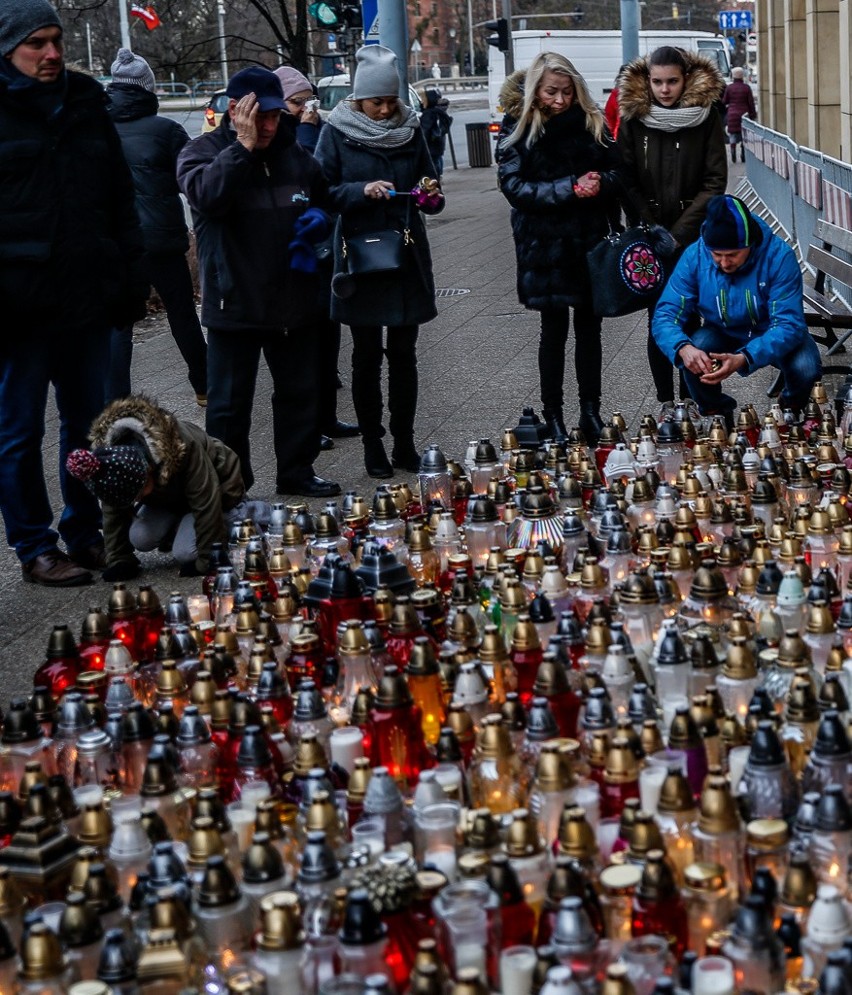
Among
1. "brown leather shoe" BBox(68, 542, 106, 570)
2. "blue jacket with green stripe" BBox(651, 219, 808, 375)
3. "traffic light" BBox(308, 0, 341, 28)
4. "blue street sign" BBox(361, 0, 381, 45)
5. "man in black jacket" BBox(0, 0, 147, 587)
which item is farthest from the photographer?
"traffic light" BBox(308, 0, 341, 28)

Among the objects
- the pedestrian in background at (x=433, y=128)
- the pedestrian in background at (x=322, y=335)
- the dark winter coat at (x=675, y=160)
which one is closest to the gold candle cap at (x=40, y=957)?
the pedestrian in background at (x=322, y=335)

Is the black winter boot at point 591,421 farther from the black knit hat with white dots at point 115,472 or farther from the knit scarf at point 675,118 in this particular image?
the black knit hat with white dots at point 115,472

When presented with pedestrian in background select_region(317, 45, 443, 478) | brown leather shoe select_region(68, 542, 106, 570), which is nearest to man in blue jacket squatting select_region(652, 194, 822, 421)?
pedestrian in background select_region(317, 45, 443, 478)

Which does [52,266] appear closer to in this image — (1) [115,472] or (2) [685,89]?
(1) [115,472]

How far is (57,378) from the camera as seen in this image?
665 centimetres

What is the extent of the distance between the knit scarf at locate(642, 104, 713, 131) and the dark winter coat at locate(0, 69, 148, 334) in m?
2.86

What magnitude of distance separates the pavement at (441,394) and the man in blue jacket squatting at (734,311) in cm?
156

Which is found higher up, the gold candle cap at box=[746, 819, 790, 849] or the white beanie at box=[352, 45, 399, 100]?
the white beanie at box=[352, 45, 399, 100]

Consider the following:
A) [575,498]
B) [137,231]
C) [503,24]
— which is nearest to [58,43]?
[137,231]

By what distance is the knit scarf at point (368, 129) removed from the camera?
7.57 metres

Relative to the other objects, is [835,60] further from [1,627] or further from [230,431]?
[1,627]

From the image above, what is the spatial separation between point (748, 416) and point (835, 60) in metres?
12.1

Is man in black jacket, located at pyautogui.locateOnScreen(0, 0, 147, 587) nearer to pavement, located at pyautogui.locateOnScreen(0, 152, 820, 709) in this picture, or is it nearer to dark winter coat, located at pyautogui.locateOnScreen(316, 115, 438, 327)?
pavement, located at pyautogui.locateOnScreen(0, 152, 820, 709)

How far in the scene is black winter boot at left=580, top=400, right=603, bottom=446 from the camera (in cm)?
793
